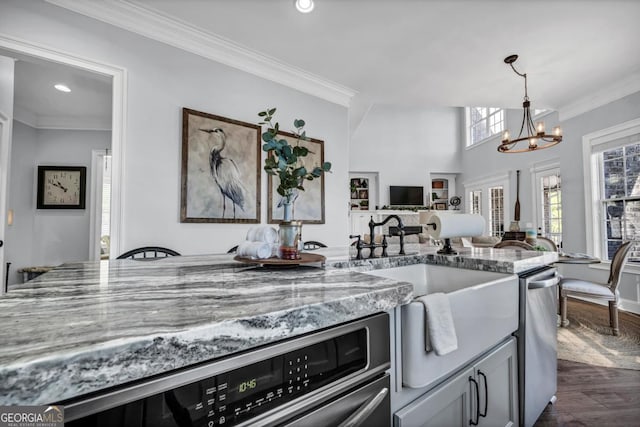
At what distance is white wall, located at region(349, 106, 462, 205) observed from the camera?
8.44m

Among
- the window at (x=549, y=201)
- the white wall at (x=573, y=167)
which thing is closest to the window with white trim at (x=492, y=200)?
the white wall at (x=573, y=167)

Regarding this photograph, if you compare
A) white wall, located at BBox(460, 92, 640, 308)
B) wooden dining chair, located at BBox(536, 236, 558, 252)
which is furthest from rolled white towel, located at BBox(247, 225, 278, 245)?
white wall, located at BBox(460, 92, 640, 308)

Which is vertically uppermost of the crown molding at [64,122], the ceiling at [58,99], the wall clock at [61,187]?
the ceiling at [58,99]

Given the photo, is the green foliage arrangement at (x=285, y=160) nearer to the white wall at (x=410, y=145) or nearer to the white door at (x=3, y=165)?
the white door at (x=3, y=165)

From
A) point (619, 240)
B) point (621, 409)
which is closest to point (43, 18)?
point (621, 409)

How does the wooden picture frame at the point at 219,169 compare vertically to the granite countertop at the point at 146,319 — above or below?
above

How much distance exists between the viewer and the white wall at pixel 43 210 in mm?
3582

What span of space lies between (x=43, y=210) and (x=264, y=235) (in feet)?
14.4

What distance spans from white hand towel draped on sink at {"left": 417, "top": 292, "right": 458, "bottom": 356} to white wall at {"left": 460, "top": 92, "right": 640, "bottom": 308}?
4466 mm

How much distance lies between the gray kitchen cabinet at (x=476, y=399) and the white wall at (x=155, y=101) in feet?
7.50

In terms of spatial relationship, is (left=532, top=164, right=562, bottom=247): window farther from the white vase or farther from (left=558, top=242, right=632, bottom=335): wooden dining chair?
the white vase

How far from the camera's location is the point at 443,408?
0.90m

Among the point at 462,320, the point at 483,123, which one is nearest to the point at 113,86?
the point at 462,320

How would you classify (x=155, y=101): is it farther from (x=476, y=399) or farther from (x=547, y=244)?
(x=547, y=244)
